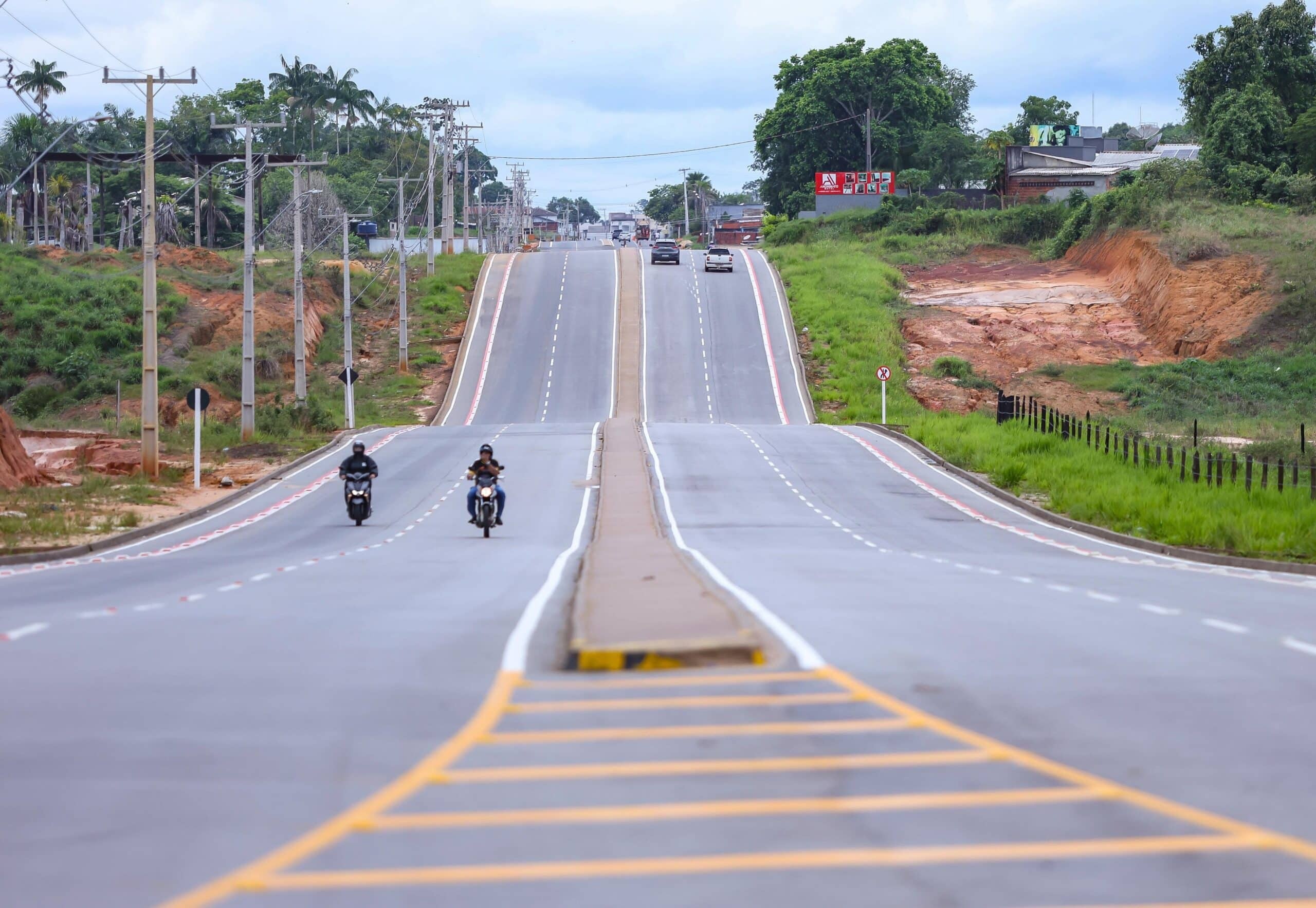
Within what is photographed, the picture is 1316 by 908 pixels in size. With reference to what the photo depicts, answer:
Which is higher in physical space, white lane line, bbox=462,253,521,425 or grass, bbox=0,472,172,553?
white lane line, bbox=462,253,521,425

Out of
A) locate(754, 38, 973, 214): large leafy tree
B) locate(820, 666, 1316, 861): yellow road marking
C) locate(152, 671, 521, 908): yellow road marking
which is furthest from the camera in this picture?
locate(754, 38, 973, 214): large leafy tree

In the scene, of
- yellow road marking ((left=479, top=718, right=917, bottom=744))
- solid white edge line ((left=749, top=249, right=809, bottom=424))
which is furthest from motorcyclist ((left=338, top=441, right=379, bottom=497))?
solid white edge line ((left=749, top=249, right=809, bottom=424))

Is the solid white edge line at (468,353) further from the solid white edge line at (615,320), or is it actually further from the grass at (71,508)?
the grass at (71,508)

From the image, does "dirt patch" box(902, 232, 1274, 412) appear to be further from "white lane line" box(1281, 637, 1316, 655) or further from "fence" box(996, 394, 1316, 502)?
"white lane line" box(1281, 637, 1316, 655)

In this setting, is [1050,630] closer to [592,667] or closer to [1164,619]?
[1164,619]

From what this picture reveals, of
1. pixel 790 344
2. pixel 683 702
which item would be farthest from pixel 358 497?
pixel 790 344

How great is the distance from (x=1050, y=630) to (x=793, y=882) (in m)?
7.15

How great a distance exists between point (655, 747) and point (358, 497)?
21.1 meters

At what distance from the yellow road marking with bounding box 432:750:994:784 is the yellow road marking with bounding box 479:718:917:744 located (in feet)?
1.62

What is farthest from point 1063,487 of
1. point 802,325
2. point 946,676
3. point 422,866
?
point 802,325

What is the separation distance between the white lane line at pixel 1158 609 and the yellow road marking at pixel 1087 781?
5.97m

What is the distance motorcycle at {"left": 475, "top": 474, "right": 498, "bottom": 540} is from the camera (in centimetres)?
2491

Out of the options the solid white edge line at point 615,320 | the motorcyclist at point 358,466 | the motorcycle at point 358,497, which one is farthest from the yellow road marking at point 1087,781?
the solid white edge line at point 615,320

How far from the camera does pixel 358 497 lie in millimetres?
27453
